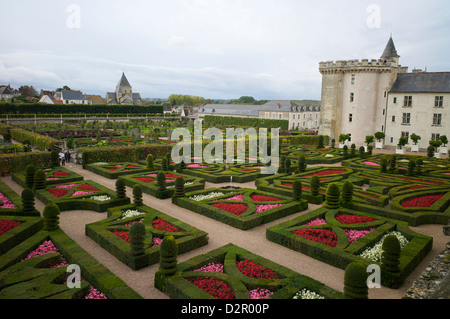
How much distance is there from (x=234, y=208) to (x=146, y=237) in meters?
4.60

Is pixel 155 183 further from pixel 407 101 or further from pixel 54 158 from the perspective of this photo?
pixel 407 101

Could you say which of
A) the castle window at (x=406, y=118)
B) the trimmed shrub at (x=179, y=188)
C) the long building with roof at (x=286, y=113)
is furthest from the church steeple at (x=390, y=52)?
the trimmed shrub at (x=179, y=188)

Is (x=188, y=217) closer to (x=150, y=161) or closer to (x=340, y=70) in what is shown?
(x=150, y=161)

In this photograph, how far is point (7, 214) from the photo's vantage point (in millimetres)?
12789

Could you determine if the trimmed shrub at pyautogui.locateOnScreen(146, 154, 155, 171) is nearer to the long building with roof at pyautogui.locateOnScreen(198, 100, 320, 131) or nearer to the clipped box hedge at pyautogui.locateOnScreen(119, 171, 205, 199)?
the clipped box hedge at pyautogui.locateOnScreen(119, 171, 205, 199)

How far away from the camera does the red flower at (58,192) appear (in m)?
15.8

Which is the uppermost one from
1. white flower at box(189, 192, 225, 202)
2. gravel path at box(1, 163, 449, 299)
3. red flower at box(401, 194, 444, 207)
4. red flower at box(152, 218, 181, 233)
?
red flower at box(401, 194, 444, 207)

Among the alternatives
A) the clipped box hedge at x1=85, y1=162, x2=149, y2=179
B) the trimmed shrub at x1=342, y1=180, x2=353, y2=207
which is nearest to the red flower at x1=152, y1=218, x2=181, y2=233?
the trimmed shrub at x1=342, y1=180, x2=353, y2=207

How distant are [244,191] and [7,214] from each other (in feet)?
36.6

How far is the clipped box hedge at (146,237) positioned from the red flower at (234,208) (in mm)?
2597

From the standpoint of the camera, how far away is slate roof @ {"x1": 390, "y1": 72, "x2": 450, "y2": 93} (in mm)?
32094

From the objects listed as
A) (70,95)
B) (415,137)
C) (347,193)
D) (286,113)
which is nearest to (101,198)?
(347,193)

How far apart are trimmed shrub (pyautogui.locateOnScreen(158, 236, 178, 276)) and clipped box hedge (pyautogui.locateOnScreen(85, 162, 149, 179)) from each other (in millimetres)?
13810
